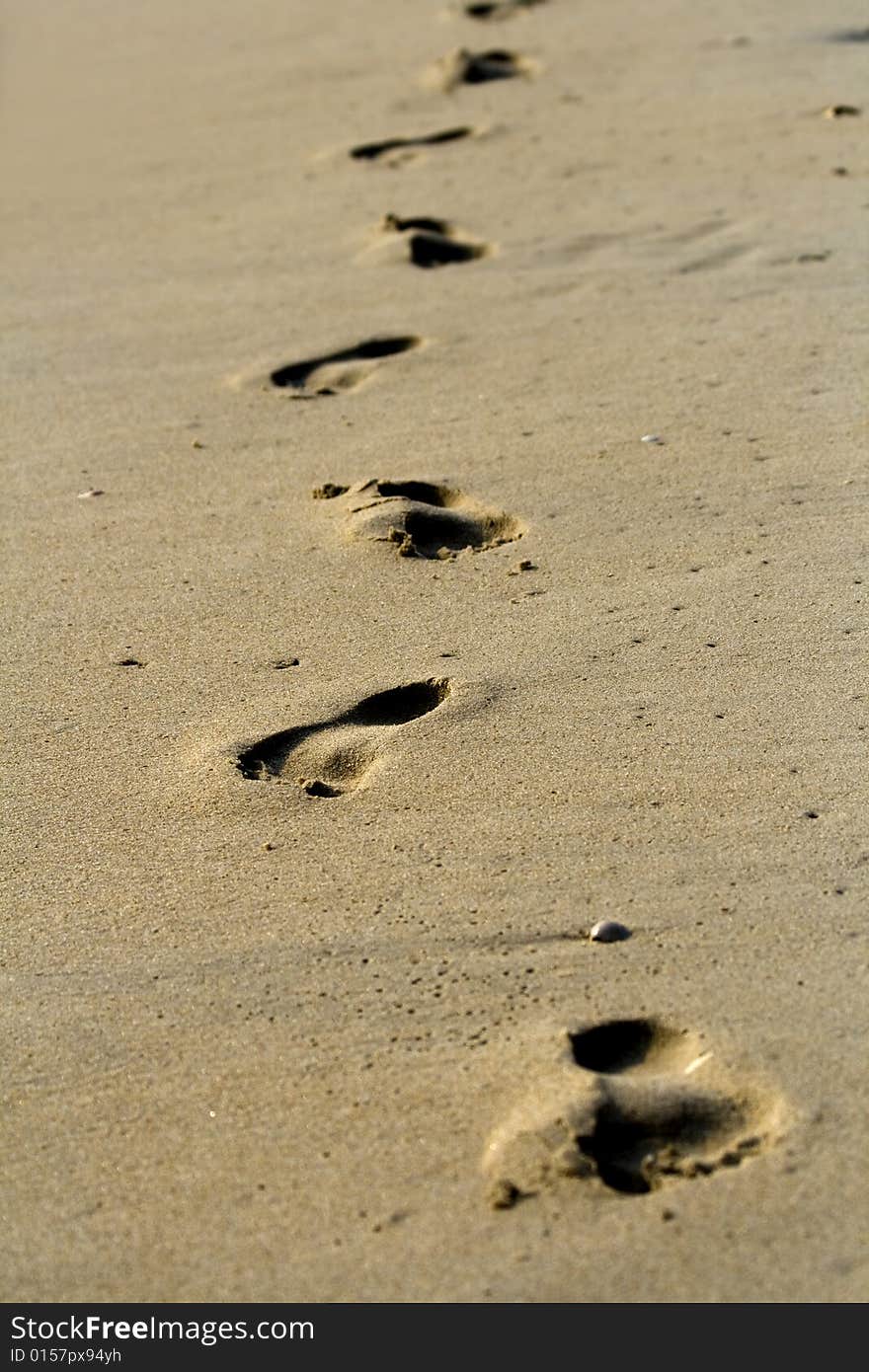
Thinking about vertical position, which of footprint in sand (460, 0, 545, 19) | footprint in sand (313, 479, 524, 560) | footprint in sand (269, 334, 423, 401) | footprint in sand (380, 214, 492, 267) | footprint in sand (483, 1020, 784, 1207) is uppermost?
footprint in sand (460, 0, 545, 19)

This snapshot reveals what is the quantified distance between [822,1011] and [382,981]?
0.55 metres

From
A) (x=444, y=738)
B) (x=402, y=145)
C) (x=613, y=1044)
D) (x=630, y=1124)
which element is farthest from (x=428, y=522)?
(x=402, y=145)

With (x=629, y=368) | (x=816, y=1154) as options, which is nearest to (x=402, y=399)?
(x=629, y=368)

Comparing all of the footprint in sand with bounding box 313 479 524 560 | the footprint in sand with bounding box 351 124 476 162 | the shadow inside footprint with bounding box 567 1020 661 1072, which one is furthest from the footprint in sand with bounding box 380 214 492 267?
the shadow inside footprint with bounding box 567 1020 661 1072

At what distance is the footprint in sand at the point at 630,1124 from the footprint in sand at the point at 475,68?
4.74m

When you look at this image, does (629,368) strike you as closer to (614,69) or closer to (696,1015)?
(696,1015)

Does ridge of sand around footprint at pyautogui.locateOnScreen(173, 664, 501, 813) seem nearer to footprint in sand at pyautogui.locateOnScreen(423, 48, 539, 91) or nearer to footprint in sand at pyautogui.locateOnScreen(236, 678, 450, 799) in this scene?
footprint in sand at pyautogui.locateOnScreen(236, 678, 450, 799)

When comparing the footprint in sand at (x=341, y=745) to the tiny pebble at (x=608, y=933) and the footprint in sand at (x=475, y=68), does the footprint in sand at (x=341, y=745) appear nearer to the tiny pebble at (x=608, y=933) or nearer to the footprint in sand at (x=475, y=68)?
the tiny pebble at (x=608, y=933)

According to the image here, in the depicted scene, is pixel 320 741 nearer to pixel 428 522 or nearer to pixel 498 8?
pixel 428 522

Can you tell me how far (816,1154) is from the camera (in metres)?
1.79

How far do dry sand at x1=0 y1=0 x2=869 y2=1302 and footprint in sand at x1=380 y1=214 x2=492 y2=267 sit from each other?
0.03 metres

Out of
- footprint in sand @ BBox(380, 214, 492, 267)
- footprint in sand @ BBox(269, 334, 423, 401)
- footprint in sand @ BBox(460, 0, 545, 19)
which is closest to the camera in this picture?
footprint in sand @ BBox(269, 334, 423, 401)

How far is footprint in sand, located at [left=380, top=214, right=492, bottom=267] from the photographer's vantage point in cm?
454

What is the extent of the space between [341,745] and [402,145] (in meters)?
3.47
